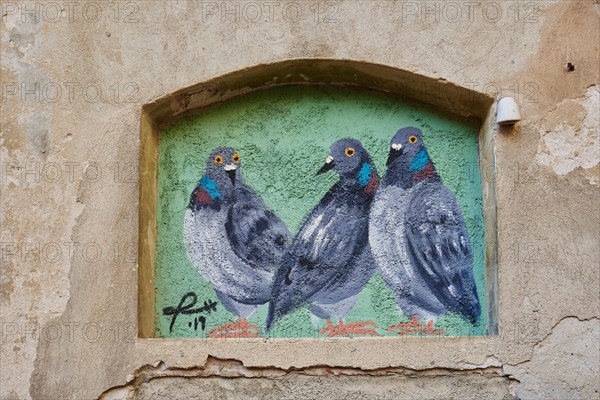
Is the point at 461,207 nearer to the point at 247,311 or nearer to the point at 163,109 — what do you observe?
the point at 247,311

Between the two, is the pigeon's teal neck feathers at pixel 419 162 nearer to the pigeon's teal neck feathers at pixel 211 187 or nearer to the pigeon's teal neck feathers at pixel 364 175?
the pigeon's teal neck feathers at pixel 364 175

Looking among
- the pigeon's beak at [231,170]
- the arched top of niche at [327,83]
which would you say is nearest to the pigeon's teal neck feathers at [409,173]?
the arched top of niche at [327,83]

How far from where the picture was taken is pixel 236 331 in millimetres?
4129

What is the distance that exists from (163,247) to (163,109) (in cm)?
72

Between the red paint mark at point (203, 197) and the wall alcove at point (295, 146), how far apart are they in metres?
0.06

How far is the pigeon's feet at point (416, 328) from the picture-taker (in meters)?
A: 4.09

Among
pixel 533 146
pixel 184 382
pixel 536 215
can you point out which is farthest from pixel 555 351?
pixel 184 382

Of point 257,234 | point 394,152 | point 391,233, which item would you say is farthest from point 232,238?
point 394,152

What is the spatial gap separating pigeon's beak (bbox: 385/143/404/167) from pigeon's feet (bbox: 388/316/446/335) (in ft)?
2.71

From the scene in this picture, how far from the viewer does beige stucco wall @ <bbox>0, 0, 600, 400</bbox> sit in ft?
12.8

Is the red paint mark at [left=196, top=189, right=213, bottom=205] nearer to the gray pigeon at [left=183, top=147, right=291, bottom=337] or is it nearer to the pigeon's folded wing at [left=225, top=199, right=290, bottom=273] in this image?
the gray pigeon at [left=183, top=147, right=291, bottom=337]

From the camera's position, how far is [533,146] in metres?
4.05
